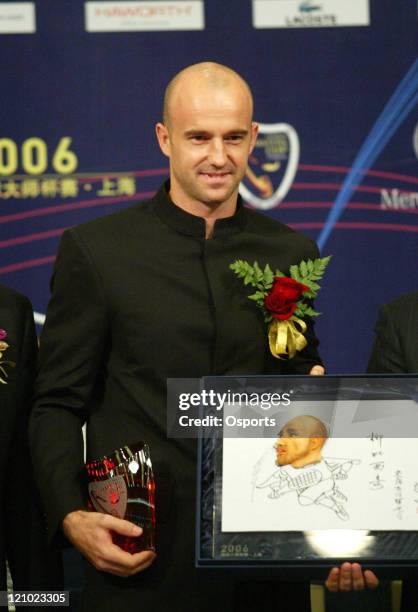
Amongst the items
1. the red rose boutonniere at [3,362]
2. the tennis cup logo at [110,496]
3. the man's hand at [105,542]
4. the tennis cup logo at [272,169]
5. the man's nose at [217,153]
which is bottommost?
the man's hand at [105,542]

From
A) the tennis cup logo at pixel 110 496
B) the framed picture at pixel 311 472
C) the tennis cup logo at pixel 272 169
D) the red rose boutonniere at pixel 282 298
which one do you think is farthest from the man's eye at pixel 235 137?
the tennis cup logo at pixel 272 169

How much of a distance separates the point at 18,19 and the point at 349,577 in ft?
7.94

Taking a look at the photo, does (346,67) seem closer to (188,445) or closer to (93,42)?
(93,42)

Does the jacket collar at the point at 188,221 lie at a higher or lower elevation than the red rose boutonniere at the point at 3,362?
higher

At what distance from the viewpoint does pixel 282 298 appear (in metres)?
2.10

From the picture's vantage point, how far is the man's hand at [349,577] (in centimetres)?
192

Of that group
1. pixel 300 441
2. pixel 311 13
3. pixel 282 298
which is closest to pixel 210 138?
pixel 282 298

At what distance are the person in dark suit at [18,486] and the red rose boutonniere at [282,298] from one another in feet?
1.66

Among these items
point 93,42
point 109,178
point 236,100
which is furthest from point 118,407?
point 93,42

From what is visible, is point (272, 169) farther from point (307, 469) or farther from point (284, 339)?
point (307, 469)

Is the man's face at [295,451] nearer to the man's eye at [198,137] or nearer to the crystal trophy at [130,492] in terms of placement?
the crystal trophy at [130,492]

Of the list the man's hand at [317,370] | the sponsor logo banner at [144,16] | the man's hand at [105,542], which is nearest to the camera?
the man's hand at [105,542]

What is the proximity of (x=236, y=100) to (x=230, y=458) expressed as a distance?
29.5 inches

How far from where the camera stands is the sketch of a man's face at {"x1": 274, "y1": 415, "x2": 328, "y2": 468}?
1.97 metres
